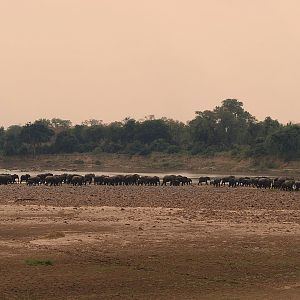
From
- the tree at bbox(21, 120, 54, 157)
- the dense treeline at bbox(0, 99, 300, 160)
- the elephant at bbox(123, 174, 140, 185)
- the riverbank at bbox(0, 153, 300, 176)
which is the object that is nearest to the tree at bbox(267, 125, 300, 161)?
the riverbank at bbox(0, 153, 300, 176)

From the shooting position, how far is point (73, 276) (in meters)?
15.0

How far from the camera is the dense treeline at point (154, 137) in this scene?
117 metres

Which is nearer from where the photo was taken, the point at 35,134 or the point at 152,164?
the point at 152,164

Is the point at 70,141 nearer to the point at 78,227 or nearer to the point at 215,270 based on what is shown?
the point at 78,227

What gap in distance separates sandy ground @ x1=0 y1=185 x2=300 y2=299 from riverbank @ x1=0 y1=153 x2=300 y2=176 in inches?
2562

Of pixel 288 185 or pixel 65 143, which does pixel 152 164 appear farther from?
pixel 288 185

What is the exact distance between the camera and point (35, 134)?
12900cm

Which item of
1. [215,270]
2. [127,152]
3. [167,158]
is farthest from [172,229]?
[127,152]

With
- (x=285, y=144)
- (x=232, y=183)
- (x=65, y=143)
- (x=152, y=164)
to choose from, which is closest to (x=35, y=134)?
(x=65, y=143)

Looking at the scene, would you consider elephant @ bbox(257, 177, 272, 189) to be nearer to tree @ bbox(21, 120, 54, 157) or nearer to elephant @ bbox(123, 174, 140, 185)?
elephant @ bbox(123, 174, 140, 185)

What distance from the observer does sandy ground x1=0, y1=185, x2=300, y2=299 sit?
46.3ft

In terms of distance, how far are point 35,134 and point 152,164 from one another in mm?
29939

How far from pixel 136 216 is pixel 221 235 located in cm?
678

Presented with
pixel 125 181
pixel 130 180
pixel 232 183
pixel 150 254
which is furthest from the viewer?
pixel 130 180
